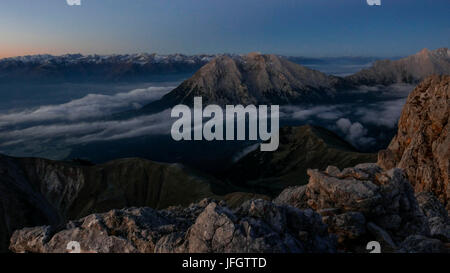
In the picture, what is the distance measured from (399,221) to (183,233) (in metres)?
19.0

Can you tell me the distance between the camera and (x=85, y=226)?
2261cm

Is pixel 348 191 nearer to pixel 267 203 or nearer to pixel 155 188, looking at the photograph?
pixel 267 203

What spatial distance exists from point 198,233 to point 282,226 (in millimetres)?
5161

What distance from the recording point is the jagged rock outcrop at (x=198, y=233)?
58.5ft

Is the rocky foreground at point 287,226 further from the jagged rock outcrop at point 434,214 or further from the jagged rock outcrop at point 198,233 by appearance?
the jagged rock outcrop at point 434,214

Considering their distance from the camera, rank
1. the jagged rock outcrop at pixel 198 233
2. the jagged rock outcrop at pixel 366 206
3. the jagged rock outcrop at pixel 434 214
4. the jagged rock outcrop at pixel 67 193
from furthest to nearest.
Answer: the jagged rock outcrop at pixel 67 193, the jagged rock outcrop at pixel 434 214, the jagged rock outcrop at pixel 366 206, the jagged rock outcrop at pixel 198 233

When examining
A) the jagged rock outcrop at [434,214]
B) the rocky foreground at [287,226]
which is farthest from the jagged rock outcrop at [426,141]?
the rocky foreground at [287,226]

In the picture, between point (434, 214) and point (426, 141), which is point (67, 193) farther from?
point (434, 214)

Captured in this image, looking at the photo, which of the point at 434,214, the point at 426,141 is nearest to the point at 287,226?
the point at 434,214

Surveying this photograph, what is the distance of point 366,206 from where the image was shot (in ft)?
87.9

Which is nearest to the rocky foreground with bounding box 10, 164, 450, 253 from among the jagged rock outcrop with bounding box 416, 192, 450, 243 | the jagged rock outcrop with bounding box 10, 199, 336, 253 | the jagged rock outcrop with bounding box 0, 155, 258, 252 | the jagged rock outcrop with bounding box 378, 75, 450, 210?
the jagged rock outcrop with bounding box 10, 199, 336, 253
